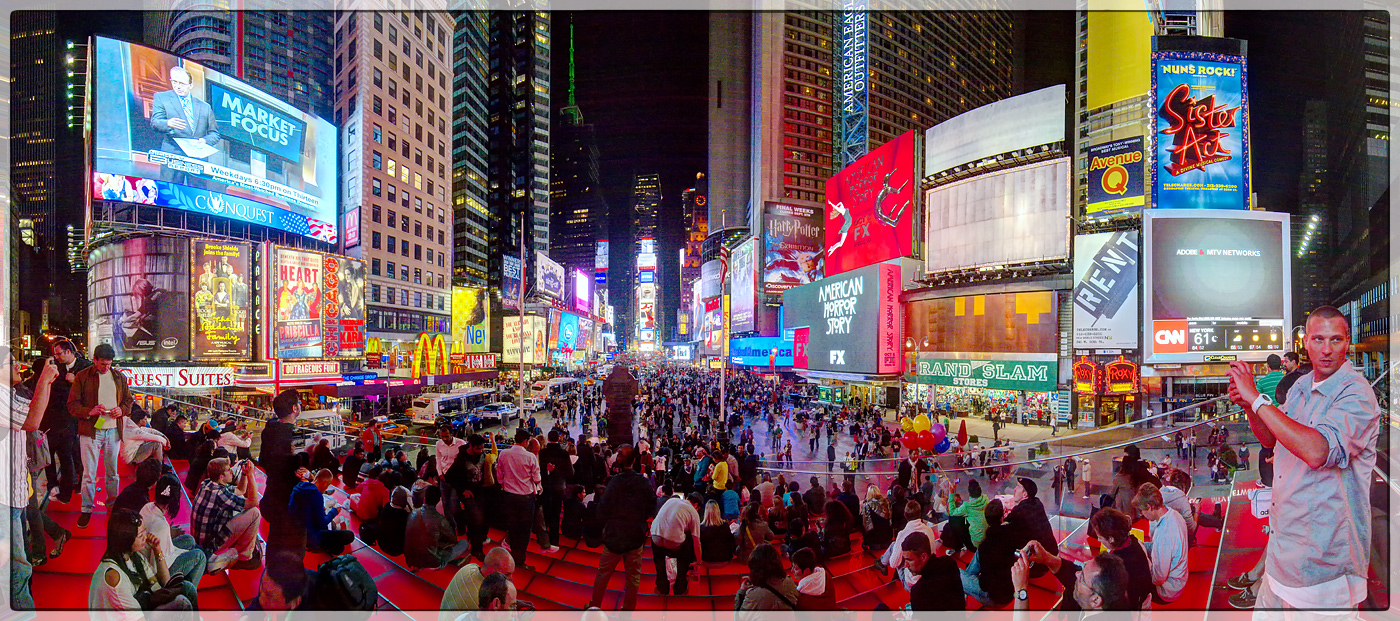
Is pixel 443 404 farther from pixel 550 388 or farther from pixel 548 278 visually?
pixel 548 278

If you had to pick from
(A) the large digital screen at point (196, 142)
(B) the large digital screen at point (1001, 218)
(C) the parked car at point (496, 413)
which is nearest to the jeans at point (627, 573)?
(C) the parked car at point (496, 413)

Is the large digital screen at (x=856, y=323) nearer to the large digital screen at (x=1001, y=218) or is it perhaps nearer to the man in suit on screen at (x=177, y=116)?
the large digital screen at (x=1001, y=218)

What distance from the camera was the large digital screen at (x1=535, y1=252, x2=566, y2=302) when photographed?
58.2 meters

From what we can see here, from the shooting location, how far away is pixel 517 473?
6.30 meters

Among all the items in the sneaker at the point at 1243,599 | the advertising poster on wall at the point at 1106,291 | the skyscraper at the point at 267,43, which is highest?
the skyscraper at the point at 267,43

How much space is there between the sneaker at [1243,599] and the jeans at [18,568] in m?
9.52

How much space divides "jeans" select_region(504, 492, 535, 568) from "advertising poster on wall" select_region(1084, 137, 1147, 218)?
34.8m

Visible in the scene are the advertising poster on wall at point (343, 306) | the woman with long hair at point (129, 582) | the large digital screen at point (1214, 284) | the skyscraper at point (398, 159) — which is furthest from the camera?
the skyscraper at point (398, 159)

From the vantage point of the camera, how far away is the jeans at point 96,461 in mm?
6309

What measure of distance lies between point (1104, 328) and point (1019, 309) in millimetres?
3766

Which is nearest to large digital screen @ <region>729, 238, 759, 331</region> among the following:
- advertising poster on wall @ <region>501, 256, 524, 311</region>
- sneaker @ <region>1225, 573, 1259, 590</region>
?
advertising poster on wall @ <region>501, 256, 524, 311</region>

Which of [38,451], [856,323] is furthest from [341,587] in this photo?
[856,323]

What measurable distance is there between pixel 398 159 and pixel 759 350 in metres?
34.6

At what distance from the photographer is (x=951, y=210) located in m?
32.1
